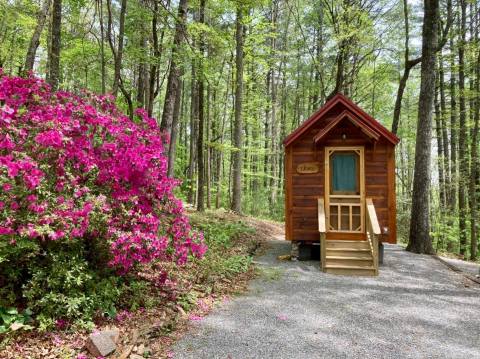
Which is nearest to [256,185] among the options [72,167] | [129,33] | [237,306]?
[129,33]

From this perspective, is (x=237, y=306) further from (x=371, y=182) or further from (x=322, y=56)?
(x=322, y=56)

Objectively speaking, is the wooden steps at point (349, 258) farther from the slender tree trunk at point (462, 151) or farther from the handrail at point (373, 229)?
the slender tree trunk at point (462, 151)

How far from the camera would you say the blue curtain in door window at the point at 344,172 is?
26.1ft

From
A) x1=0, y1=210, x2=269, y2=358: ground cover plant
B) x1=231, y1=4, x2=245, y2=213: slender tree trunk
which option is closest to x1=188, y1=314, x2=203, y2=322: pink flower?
x1=0, y1=210, x2=269, y2=358: ground cover plant

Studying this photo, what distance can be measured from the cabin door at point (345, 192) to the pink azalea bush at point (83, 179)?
439 centimetres

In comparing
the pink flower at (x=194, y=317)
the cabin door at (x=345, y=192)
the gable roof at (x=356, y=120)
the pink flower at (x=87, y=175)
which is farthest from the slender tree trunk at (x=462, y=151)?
the pink flower at (x=87, y=175)

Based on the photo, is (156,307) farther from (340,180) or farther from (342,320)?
(340,180)

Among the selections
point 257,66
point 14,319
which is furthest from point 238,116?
point 14,319

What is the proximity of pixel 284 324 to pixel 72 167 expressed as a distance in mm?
3331

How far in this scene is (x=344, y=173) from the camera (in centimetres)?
798

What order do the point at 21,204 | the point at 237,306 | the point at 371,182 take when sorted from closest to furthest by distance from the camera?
the point at 21,204
the point at 237,306
the point at 371,182

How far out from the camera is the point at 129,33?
1027cm

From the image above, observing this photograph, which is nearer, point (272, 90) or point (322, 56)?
point (322, 56)

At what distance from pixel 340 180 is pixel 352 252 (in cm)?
176
